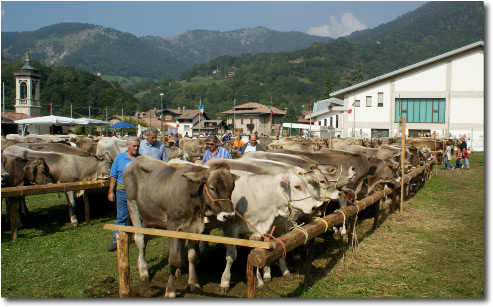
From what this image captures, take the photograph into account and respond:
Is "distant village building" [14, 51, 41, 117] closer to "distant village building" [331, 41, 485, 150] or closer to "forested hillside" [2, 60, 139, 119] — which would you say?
"forested hillside" [2, 60, 139, 119]

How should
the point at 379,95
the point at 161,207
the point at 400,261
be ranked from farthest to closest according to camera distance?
1. the point at 379,95
2. the point at 400,261
3. the point at 161,207

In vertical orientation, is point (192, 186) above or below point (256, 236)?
above

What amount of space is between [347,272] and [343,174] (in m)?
2.72

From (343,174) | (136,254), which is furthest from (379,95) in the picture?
(136,254)

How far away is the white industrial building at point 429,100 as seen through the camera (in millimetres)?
40375

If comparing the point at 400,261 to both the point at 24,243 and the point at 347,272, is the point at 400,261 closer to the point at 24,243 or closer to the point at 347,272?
the point at 347,272

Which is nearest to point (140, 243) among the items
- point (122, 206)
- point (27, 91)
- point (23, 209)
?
point (122, 206)

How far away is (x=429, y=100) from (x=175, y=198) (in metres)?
42.5

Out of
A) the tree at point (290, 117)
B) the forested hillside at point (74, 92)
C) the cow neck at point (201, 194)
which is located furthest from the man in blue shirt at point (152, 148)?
the tree at point (290, 117)

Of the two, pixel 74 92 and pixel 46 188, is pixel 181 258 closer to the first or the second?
pixel 46 188

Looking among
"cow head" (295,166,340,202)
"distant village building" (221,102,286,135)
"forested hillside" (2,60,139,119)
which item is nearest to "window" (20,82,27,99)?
"forested hillside" (2,60,139,119)

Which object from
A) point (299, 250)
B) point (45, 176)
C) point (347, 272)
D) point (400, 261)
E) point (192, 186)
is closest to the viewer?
point (192, 186)

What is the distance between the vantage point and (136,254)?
751 cm

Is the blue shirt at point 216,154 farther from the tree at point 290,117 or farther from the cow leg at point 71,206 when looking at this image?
the tree at point 290,117
